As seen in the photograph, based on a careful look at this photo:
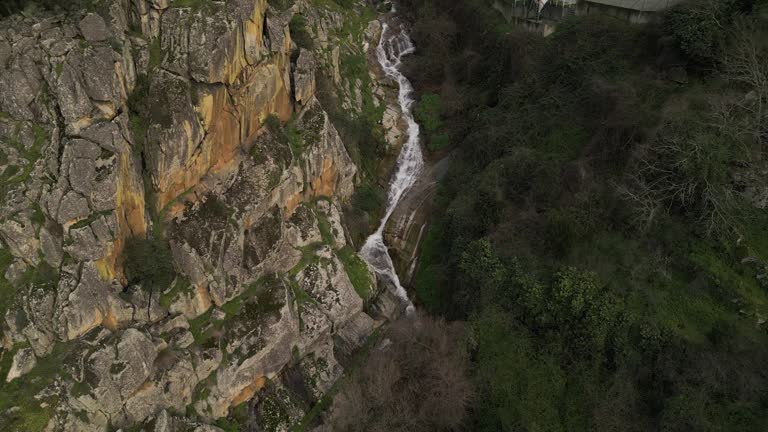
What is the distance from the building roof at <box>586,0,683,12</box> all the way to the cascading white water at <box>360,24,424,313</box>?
1763 cm

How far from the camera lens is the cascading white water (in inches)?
1344

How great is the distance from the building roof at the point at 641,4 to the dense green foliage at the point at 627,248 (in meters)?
3.13

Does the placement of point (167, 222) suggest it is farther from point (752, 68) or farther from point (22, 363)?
point (752, 68)

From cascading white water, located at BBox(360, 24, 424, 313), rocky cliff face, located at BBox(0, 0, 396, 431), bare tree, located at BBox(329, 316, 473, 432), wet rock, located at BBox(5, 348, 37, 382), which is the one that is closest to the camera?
wet rock, located at BBox(5, 348, 37, 382)

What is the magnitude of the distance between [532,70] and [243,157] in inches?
953

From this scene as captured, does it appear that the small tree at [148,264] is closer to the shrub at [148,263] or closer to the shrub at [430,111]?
the shrub at [148,263]

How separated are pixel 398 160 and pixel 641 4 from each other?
73.3 ft

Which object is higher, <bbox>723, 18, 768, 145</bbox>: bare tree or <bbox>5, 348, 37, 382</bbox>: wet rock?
<bbox>723, 18, 768, 145</bbox>: bare tree

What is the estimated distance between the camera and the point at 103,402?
21047 millimetres

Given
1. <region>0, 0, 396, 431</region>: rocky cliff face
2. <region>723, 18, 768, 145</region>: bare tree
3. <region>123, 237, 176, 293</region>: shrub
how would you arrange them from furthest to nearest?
<region>723, 18, 768, 145</region>: bare tree, <region>123, 237, 176, 293</region>: shrub, <region>0, 0, 396, 431</region>: rocky cliff face

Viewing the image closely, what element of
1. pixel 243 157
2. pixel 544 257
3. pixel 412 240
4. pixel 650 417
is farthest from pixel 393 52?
pixel 650 417

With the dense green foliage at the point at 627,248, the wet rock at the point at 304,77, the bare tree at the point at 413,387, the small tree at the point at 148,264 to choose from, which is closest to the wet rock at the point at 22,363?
the small tree at the point at 148,264

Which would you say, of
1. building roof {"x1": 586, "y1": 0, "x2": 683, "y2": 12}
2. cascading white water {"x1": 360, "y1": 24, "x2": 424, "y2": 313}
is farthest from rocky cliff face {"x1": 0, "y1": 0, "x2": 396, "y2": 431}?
building roof {"x1": 586, "y1": 0, "x2": 683, "y2": 12}

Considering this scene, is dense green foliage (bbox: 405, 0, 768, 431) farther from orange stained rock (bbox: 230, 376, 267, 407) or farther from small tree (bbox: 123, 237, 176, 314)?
small tree (bbox: 123, 237, 176, 314)
